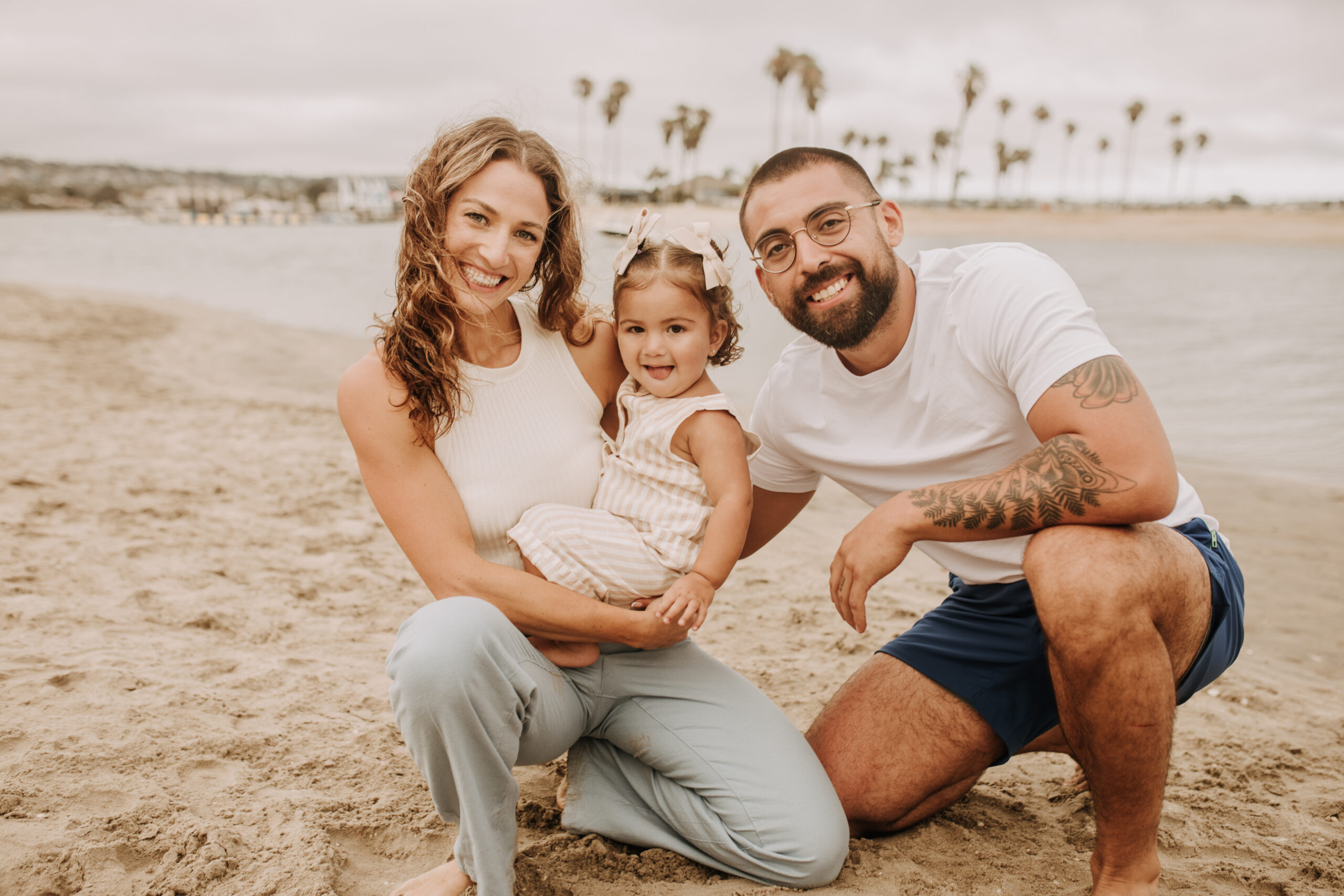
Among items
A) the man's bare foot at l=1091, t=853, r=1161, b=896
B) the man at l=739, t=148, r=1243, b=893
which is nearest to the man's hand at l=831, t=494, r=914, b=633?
the man at l=739, t=148, r=1243, b=893

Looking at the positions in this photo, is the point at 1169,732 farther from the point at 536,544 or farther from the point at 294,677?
the point at 294,677

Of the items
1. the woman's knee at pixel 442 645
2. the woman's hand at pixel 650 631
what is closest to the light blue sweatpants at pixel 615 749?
the woman's knee at pixel 442 645

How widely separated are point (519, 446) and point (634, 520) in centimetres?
37

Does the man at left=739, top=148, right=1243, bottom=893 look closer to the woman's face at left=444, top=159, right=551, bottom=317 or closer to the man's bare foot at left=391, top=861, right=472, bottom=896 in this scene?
the woman's face at left=444, top=159, right=551, bottom=317

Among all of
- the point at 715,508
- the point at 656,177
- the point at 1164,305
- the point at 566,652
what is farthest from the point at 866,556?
the point at 656,177

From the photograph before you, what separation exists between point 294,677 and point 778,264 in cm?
212

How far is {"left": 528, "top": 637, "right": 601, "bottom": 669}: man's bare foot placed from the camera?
7.32 ft

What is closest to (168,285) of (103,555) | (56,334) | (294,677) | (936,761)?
(56,334)

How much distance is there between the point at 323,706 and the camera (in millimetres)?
2844

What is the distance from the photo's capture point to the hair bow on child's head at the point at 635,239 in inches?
102

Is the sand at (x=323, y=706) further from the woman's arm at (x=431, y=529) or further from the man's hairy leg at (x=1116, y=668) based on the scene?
the woman's arm at (x=431, y=529)

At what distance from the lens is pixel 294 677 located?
9.85 feet

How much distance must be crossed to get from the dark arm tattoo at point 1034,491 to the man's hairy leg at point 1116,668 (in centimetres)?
6

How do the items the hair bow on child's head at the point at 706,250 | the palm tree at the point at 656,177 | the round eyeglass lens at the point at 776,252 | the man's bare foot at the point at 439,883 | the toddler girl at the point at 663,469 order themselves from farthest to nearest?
the palm tree at the point at 656,177, the round eyeglass lens at the point at 776,252, the hair bow on child's head at the point at 706,250, the toddler girl at the point at 663,469, the man's bare foot at the point at 439,883
